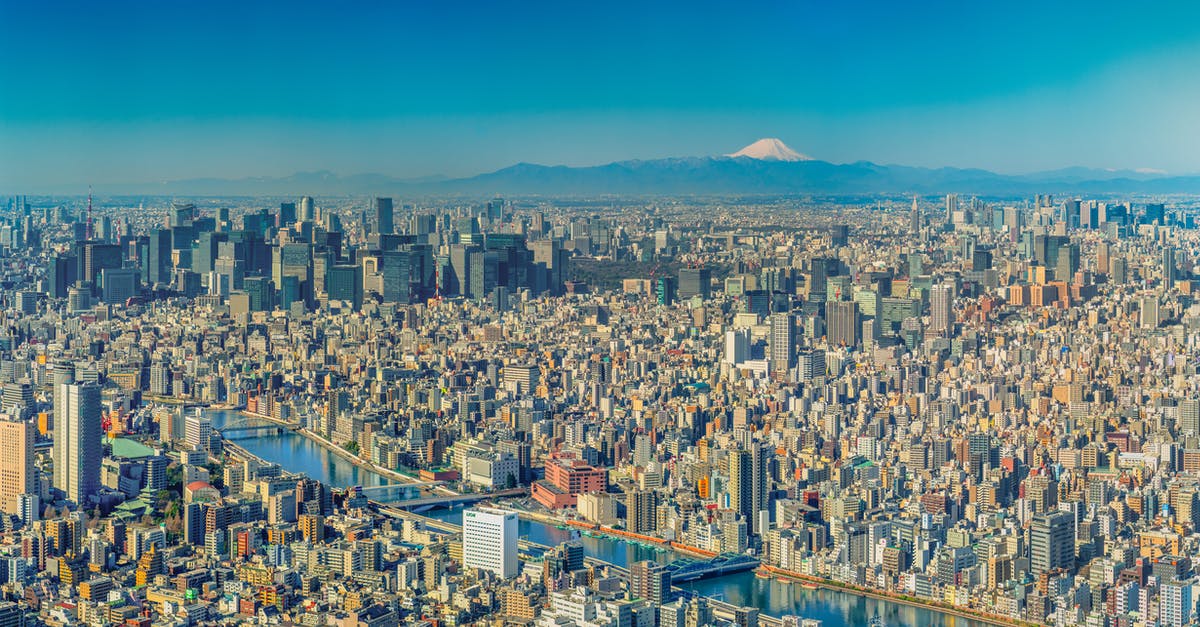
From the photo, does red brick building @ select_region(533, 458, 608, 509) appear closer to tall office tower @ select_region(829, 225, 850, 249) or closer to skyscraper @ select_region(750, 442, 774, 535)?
skyscraper @ select_region(750, 442, 774, 535)

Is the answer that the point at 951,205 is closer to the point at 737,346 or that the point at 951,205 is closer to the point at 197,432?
the point at 737,346

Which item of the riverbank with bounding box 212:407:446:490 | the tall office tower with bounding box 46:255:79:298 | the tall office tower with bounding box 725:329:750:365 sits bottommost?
the riverbank with bounding box 212:407:446:490

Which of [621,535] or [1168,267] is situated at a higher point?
[1168,267]

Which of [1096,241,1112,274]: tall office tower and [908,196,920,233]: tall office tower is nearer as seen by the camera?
[1096,241,1112,274]: tall office tower

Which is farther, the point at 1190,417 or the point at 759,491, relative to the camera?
the point at 1190,417

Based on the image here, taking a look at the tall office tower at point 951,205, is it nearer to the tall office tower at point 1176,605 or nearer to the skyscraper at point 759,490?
the skyscraper at point 759,490

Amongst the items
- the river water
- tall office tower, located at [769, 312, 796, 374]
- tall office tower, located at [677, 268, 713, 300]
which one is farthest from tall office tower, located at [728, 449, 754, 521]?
tall office tower, located at [677, 268, 713, 300]

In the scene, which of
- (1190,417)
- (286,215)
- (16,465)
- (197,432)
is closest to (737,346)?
(1190,417)
